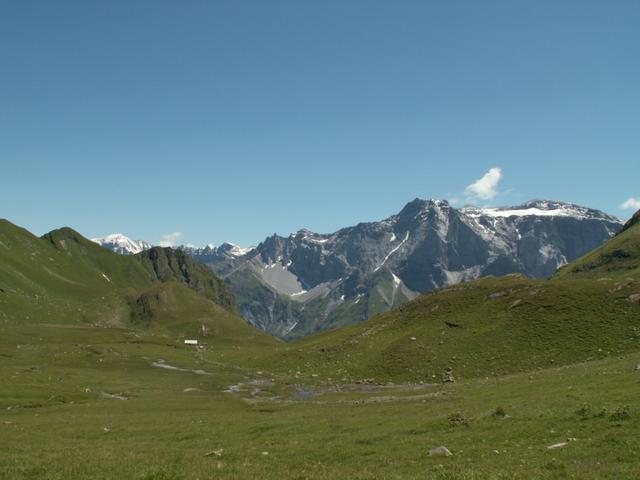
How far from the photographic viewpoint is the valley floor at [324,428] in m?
24.3

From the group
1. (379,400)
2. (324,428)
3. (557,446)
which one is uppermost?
(557,446)

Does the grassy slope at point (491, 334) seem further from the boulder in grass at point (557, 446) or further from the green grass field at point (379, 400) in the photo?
the boulder in grass at point (557, 446)

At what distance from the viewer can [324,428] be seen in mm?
41531

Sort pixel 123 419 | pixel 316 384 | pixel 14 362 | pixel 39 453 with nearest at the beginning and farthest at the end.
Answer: pixel 39 453 < pixel 123 419 < pixel 316 384 < pixel 14 362

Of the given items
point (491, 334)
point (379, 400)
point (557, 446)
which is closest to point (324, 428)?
point (557, 446)

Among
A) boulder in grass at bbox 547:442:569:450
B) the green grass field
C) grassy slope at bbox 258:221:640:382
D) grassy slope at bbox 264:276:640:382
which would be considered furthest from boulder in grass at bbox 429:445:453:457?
grassy slope at bbox 258:221:640:382

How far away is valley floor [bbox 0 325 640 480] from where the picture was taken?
79.7 feet

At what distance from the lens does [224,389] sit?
87438 mm

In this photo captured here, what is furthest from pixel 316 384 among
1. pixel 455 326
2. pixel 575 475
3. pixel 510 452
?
pixel 575 475

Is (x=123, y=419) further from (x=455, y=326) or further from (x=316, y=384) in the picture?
(x=455, y=326)

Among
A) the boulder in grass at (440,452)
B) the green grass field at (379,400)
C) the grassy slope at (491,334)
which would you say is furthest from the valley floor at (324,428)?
the grassy slope at (491,334)

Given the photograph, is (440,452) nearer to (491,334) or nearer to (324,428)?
(324,428)

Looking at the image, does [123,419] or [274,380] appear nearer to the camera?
[123,419]

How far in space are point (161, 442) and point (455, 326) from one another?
6622cm
